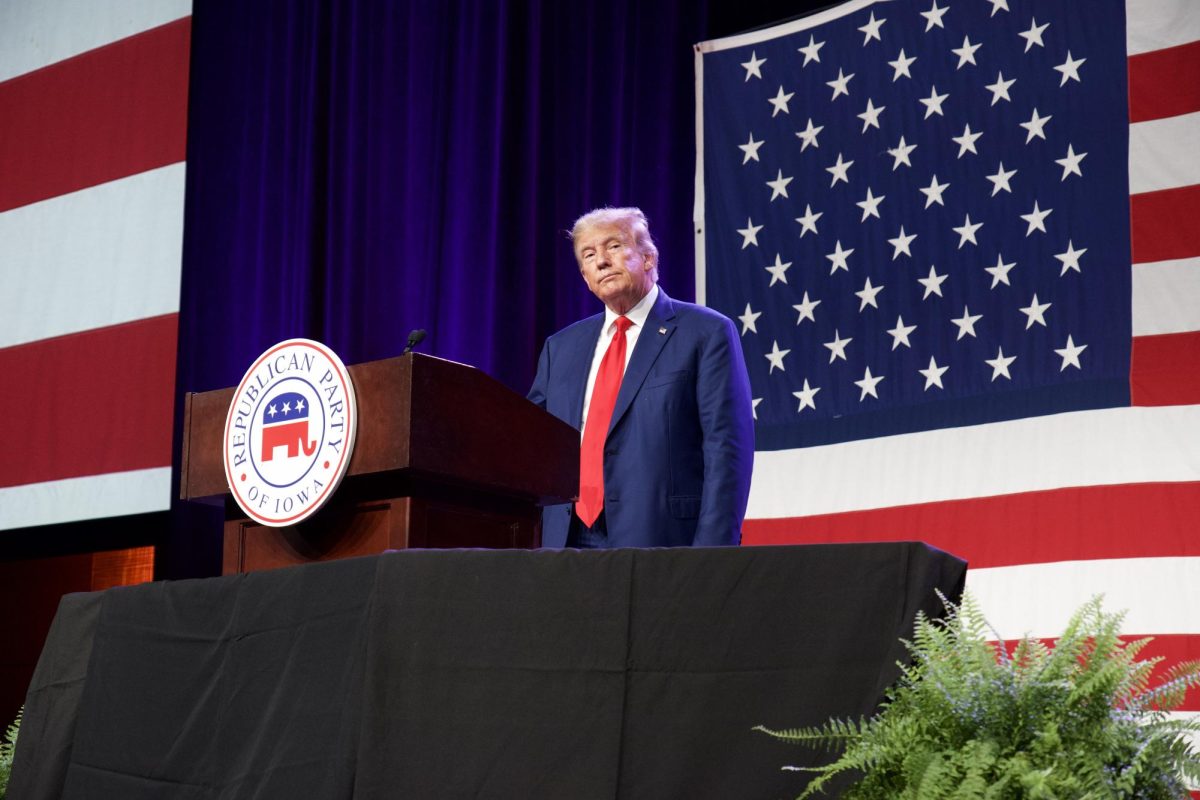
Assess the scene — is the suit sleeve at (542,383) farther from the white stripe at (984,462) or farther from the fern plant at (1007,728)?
the fern plant at (1007,728)

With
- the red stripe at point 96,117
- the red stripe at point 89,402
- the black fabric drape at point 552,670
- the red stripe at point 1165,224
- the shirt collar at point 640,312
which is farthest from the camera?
the red stripe at point 96,117

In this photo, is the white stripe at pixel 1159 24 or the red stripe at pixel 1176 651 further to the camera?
the white stripe at pixel 1159 24

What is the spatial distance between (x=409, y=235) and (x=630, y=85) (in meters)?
0.93

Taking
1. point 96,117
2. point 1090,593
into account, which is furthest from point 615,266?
point 96,117

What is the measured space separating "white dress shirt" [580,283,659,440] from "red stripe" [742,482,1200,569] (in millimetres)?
811

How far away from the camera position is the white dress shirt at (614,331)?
2.65 m

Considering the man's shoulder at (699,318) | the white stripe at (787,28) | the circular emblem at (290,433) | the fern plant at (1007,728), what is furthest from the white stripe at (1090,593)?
the circular emblem at (290,433)

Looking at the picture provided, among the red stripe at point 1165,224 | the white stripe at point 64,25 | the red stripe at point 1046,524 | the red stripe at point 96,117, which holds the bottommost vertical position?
the red stripe at point 1046,524

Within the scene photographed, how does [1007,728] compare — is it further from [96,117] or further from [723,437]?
[96,117]

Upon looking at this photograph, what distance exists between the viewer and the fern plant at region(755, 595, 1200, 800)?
1.22 m

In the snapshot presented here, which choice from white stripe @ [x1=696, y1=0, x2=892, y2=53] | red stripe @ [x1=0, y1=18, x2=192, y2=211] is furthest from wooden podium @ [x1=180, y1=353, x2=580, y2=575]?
red stripe @ [x1=0, y1=18, x2=192, y2=211]

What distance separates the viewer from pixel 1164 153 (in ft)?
11.3

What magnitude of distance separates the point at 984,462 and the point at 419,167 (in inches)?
86.5

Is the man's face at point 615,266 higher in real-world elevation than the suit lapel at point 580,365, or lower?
higher
